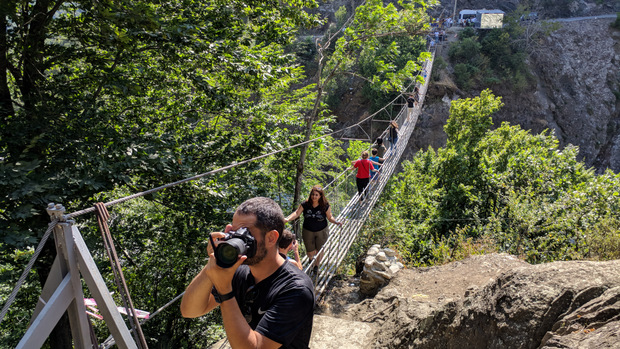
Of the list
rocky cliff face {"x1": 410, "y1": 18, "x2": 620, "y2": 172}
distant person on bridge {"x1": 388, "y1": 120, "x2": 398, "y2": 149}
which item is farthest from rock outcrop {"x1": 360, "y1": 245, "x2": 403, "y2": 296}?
rocky cliff face {"x1": 410, "y1": 18, "x2": 620, "y2": 172}

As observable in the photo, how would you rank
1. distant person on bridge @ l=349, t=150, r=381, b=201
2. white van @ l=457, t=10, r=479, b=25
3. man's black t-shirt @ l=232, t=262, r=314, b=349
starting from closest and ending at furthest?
man's black t-shirt @ l=232, t=262, r=314, b=349 < distant person on bridge @ l=349, t=150, r=381, b=201 < white van @ l=457, t=10, r=479, b=25

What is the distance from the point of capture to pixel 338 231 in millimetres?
4559

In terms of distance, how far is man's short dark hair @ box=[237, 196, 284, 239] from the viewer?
45.5 inches

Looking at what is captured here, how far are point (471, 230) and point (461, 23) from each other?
24.7 meters

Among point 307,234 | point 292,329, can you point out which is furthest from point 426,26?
point 292,329

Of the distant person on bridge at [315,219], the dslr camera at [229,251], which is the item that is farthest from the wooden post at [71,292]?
the distant person on bridge at [315,219]

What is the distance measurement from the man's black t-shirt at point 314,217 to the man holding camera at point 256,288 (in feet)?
8.29

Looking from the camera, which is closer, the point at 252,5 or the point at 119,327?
the point at 119,327

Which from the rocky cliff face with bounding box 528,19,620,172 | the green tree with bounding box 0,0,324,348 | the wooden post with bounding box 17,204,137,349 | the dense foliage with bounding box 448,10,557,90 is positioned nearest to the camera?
the wooden post with bounding box 17,204,137,349

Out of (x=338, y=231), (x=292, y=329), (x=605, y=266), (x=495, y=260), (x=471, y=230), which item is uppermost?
(x=292, y=329)

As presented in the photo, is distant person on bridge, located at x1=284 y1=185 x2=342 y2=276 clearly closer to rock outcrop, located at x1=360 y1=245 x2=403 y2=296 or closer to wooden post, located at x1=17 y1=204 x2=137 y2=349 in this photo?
rock outcrop, located at x1=360 y1=245 x2=403 y2=296

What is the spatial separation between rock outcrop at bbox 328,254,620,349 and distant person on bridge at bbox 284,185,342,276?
1.02 metres

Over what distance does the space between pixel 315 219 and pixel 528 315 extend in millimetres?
2084

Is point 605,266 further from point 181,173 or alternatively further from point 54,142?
point 54,142
